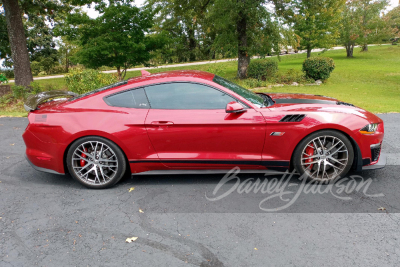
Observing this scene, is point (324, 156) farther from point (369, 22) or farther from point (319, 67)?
point (369, 22)

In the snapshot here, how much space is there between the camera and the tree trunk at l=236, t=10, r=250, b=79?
16250mm

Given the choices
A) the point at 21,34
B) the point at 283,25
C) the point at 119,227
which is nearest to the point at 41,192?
the point at 119,227

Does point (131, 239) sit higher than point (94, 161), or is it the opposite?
point (94, 161)

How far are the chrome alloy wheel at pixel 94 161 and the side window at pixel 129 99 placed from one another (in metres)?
0.57

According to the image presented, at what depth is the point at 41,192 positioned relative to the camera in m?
4.22

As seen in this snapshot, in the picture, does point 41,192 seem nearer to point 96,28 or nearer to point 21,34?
point 96,28

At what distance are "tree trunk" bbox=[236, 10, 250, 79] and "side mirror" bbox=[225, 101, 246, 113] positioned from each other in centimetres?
1268

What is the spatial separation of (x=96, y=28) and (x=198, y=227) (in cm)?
1147

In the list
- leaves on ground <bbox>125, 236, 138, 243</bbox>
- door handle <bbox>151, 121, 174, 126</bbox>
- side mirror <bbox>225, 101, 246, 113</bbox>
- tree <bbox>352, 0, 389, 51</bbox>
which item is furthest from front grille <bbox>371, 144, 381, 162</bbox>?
tree <bbox>352, 0, 389, 51</bbox>

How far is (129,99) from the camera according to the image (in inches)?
164

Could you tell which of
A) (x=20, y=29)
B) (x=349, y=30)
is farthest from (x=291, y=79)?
(x=349, y=30)

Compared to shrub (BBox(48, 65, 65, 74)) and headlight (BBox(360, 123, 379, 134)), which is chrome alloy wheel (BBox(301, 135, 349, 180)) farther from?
shrub (BBox(48, 65, 65, 74))

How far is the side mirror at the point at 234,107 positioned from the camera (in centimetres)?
386

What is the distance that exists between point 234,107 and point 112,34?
10.1 m
